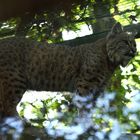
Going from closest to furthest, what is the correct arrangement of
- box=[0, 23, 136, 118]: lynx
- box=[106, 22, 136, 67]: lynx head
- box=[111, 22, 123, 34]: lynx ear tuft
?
box=[0, 23, 136, 118]: lynx → box=[111, 22, 123, 34]: lynx ear tuft → box=[106, 22, 136, 67]: lynx head

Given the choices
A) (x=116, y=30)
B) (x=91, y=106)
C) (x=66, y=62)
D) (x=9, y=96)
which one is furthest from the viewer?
(x=66, y=62)

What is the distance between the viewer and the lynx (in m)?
4.02

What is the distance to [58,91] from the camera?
173 inches

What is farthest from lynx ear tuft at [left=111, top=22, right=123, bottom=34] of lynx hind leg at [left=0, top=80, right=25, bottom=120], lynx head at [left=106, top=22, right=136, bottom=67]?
lynx hind leg at [left=0, top=80, right=25, bottom=120]

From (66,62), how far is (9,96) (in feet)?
3.20

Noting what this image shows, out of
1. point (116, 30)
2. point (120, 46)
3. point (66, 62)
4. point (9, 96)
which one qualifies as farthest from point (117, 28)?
point (9, 96)

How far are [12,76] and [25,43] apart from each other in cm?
53

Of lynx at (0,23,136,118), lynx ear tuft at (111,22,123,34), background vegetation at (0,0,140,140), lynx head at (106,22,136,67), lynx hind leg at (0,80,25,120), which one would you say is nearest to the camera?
background vegetation at (0,0,140,140)

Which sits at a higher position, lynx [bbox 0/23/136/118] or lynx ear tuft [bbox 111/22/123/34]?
lynx ear tuft [bbox 111/22/123/34]

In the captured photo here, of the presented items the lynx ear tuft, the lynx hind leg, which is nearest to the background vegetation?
the lynx ear tuft

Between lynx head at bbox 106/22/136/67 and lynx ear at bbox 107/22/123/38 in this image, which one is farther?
lynx head at bbox 106/22/136/67

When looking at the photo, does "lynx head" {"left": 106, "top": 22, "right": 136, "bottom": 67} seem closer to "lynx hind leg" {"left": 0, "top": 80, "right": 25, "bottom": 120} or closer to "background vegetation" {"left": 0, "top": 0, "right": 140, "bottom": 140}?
"background vegetation" {"left": 0, "top": 0, "right": 140, "bottom": 140}

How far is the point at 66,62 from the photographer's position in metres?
4.46

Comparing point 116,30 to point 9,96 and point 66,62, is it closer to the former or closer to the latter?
point 66,62
